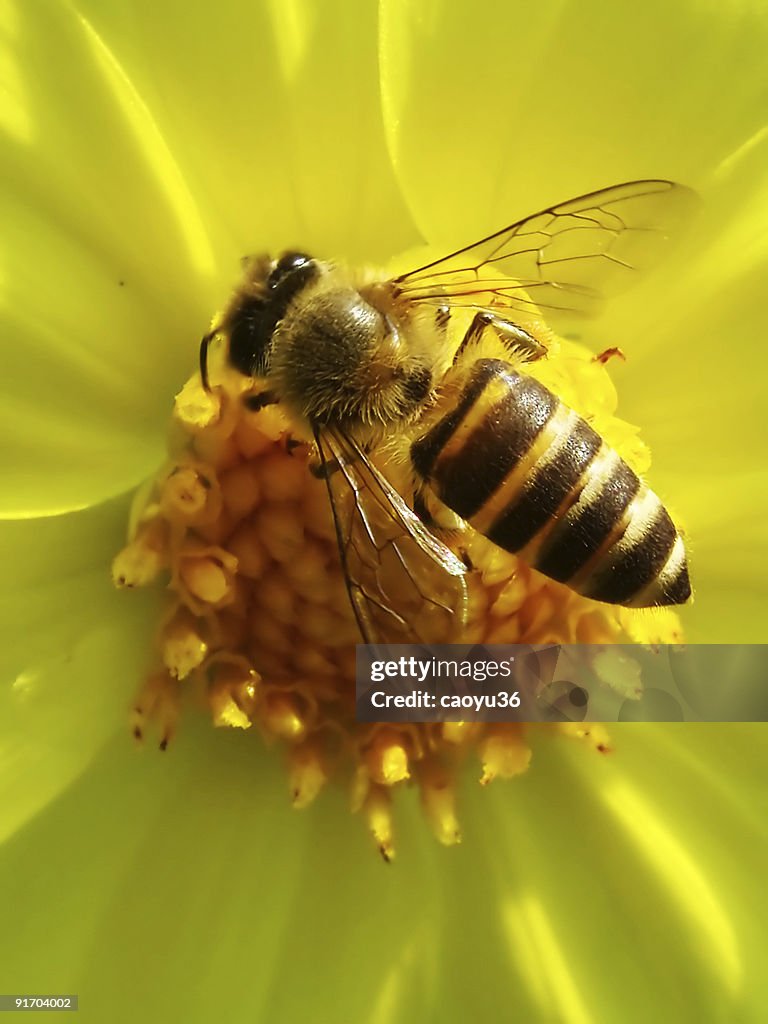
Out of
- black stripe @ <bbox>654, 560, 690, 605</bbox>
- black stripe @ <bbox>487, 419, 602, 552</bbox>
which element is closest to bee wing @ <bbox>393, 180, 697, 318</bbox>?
black stripe @ <bbox>487, 419, 602, 552</bbox>

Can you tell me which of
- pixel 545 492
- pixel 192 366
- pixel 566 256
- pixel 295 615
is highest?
pixel 566 256

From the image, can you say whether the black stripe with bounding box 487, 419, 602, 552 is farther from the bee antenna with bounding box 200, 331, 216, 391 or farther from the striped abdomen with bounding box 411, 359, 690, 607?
the bee antenna with bounding box 200, 331, 216, 391

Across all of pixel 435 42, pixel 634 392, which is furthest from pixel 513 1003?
pixel 435 42

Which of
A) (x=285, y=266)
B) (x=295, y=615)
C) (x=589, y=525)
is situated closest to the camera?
(x=589, y=525)

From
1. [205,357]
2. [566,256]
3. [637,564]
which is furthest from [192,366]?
[637,564]

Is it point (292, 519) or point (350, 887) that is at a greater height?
point (292, 519)

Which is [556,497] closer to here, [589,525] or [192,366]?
[589,525]

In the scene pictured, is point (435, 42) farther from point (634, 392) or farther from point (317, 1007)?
point (317, 1007)

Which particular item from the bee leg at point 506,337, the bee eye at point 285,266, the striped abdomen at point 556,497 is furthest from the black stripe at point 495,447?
the bee eye at point 285,266
